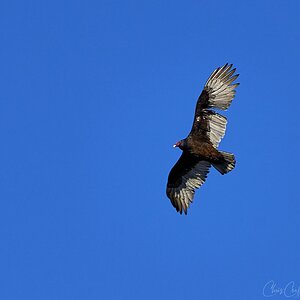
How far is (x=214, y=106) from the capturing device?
18219 mm

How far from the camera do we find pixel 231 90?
59.8 ft

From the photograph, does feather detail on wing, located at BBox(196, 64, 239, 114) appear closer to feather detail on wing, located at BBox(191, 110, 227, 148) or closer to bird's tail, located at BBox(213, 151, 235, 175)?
feather detail on wing, located at BBox(191, 110, 227, 148)

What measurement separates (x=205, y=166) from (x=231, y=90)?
221cm

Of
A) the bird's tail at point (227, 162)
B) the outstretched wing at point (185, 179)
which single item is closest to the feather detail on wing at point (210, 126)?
the bird's tail at point (227, 162)

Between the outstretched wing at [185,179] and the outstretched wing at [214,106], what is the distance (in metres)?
0.93

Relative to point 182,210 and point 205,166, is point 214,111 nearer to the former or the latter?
point 205,166

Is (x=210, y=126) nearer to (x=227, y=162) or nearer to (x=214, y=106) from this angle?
(x=214, y=106)

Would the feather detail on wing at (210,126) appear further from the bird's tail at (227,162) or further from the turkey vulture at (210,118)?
the bird's tail at (227,162)

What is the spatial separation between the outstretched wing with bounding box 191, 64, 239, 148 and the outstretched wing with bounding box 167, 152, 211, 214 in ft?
3.05

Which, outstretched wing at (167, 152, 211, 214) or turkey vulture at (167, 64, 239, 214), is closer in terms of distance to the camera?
turkey vulture at (167, 64, 239, 214)

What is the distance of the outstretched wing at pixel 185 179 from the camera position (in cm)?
1897

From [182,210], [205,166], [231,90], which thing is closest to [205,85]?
[231,90]

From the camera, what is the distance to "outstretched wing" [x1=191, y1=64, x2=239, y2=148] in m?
18.2

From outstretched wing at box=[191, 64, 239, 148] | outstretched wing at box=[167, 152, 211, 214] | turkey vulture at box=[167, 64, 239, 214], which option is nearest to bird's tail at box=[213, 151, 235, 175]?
turkey vulture at box=[167, 64, 239, 214]
